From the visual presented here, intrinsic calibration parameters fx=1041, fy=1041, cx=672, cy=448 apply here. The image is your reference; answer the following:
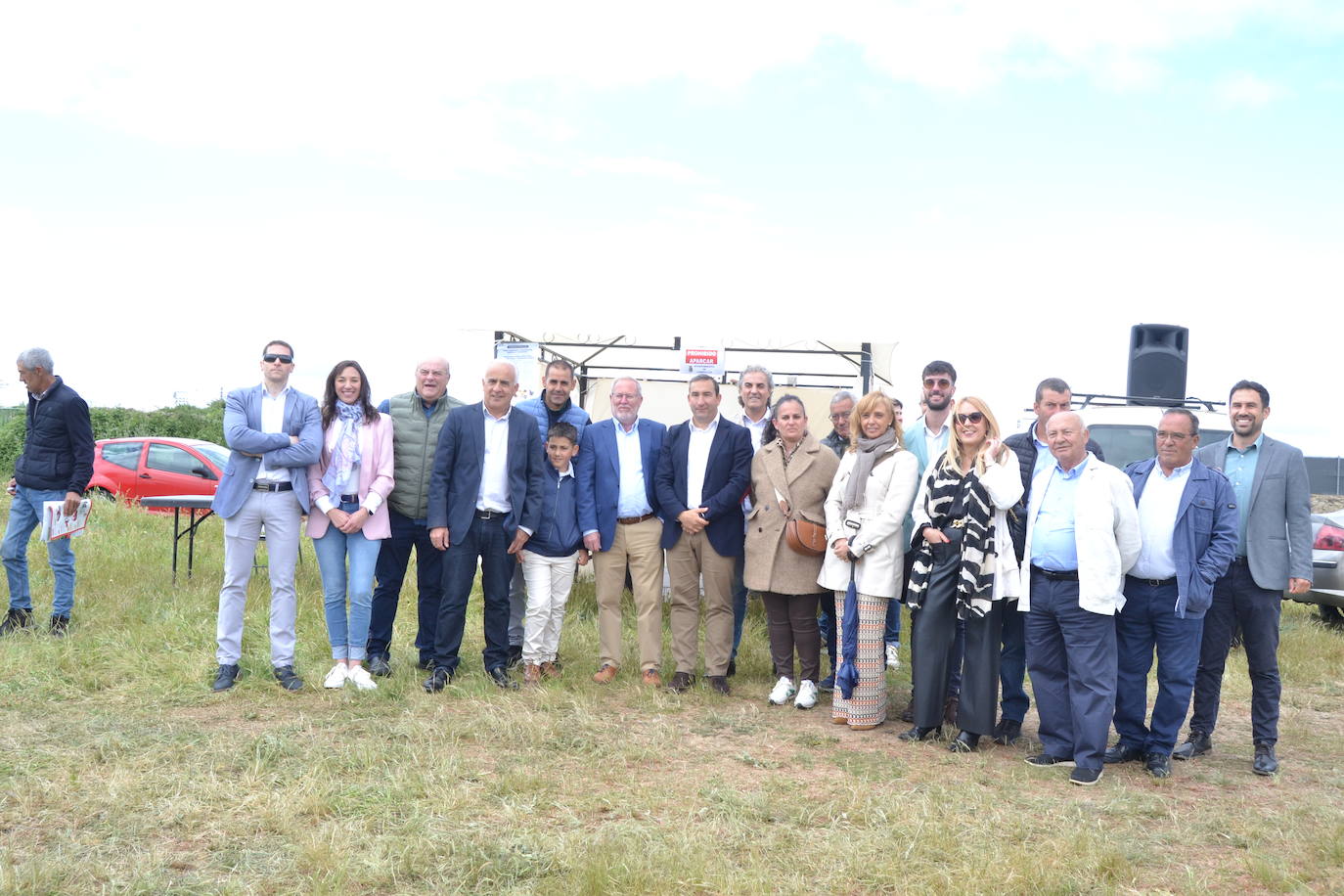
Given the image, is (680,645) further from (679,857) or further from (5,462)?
(5,462)

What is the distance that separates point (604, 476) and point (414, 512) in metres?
1.16

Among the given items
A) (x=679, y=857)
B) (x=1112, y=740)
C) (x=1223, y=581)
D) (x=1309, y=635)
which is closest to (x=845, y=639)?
(x=1112, y=740)

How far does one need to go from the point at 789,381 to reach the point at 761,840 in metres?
7.96

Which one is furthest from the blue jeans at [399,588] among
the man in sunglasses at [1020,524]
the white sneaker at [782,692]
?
the man in sunglasses at [1020,524]

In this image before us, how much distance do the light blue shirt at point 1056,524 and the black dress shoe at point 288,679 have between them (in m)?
4.11

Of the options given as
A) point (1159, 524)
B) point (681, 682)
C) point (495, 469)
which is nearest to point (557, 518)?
point (495, 469)

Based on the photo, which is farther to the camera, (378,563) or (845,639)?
(378,563)

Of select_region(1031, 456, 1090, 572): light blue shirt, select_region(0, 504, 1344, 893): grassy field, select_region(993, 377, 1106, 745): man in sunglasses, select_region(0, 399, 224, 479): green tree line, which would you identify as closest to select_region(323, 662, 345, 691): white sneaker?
select_region(0, 504, 1344, 893): grassy field

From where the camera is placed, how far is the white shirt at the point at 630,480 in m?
6.41

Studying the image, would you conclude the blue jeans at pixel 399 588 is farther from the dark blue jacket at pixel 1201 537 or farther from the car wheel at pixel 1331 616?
the car wheel at pixel 1331 616

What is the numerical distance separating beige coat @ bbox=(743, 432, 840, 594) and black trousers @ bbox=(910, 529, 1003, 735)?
802 mm

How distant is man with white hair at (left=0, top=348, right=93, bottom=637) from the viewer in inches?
289

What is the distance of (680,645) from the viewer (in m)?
6.44

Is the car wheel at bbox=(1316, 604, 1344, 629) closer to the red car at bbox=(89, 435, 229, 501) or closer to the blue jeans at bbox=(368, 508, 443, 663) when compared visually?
the blue jeans at bbox=(368, 508, 443, 663)
